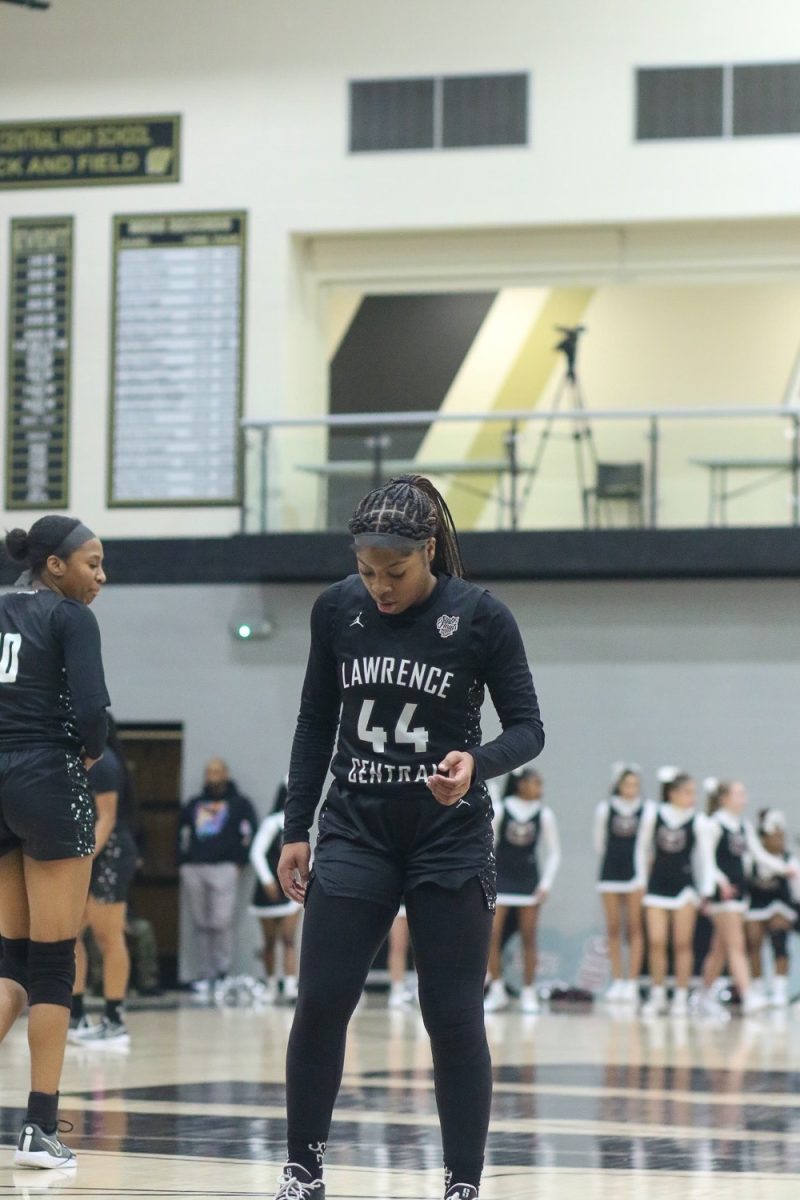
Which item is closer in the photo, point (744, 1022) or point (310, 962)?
point (310, 962)

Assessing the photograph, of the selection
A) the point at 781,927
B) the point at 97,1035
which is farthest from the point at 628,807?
the point at 97,1035

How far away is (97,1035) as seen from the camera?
11.1 meters

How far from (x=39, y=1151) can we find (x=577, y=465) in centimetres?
1164

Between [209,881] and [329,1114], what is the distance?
13.1 m

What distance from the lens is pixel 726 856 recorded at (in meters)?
15.7

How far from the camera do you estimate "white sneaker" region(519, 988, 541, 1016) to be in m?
15.7

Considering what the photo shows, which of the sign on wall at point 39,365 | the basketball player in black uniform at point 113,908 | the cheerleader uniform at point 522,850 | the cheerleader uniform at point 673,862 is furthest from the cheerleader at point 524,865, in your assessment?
the sign on wall at point 39,365

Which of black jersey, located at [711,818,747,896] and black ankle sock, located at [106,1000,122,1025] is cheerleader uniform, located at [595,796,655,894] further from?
black ankle sock, located at [106,1000,122,1025]

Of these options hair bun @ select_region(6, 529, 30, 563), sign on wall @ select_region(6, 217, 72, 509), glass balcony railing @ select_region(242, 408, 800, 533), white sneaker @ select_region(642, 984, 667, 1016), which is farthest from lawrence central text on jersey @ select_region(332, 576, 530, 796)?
sign on wall @ select_region(6, 217, 72, 509)

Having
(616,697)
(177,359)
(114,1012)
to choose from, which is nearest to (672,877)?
(616,697)

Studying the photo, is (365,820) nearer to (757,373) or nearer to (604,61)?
(757,373)

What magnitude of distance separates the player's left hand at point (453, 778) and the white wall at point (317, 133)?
47.1 feet

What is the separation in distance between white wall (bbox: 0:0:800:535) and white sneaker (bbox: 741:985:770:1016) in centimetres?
659

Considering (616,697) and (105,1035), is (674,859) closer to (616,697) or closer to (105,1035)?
(616,697)
